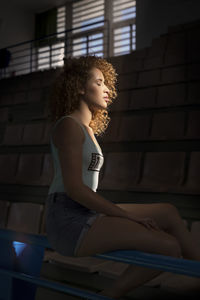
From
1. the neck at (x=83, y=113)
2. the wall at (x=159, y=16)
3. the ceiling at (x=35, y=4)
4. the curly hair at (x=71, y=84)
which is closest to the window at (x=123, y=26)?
the wall at (x=159, y=16)

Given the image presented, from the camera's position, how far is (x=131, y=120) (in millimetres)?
2287

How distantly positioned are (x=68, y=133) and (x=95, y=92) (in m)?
0.20

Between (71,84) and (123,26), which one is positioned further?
(123,26)

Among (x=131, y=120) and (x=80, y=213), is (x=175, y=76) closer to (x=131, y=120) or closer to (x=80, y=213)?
(x=131, y=120)

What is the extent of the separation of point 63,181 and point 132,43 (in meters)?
5.12

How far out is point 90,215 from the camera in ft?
2.47

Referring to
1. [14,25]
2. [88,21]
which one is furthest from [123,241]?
[14,25]

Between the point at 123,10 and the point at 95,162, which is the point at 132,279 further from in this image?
the point at 123,10

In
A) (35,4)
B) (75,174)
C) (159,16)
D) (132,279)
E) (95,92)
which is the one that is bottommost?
(132,279)

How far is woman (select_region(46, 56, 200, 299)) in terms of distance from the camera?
70 centimetres

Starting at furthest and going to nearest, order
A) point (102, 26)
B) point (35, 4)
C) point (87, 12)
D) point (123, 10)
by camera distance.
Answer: point (35, 4) → point (87, 12) → point (102, 26) → point (123, 10)

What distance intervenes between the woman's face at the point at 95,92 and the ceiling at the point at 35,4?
6.50 metres

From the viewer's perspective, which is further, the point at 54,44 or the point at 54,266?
the point at 54,44

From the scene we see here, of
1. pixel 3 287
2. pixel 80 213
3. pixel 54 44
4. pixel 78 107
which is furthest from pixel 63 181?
pixel 54 44
